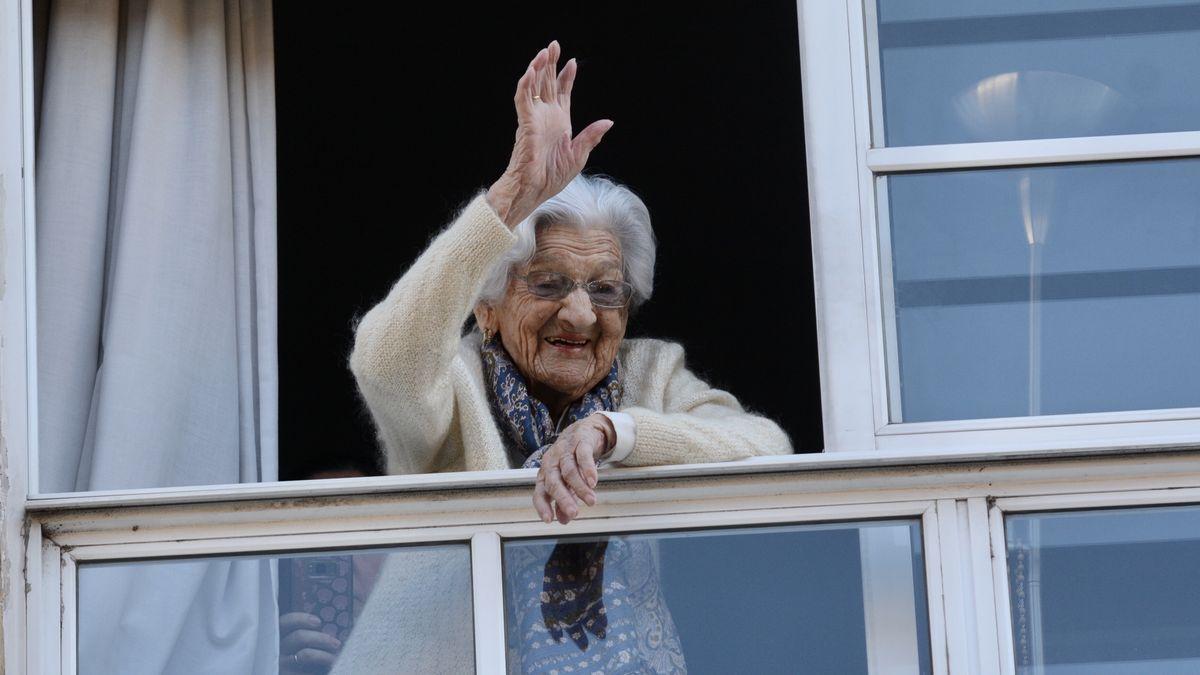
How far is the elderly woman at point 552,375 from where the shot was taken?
2875 millimetres

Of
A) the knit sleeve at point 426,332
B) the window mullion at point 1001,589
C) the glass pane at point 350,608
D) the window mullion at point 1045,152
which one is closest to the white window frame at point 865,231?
the window mullion at point 1045,152


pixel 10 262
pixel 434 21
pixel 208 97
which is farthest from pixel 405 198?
pixel 10 262

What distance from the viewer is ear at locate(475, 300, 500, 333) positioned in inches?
142

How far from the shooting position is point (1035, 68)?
3.06 meters

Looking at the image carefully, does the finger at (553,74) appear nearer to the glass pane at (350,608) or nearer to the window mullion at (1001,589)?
the glass pane at (350,608)

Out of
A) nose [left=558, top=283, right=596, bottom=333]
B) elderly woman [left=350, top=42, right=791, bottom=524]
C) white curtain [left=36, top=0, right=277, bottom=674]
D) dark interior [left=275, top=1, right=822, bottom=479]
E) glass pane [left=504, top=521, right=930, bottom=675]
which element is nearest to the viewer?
glass pane [left=504, top=521, right=930, bottom=675]

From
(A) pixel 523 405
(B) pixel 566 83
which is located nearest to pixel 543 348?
(A) pixel 523 405

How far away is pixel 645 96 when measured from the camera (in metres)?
4.94

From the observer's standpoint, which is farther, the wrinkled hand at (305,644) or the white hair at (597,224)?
the white hair at (597,224)

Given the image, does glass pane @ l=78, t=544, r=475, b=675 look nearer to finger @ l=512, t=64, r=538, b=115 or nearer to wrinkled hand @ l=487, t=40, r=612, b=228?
wrinkled hand @ l=487, t=40, r=612, b=228

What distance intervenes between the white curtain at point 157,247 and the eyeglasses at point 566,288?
0.49 metres

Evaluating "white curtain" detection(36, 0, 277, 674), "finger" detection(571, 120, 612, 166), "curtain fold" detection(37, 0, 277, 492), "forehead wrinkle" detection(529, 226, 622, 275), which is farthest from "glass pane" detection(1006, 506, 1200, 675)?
"curtain fold" detection(37, 0, 277, 492)

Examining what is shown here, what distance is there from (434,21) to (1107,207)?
2267mm

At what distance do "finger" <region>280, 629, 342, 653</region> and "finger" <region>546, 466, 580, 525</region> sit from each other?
1.38ft
